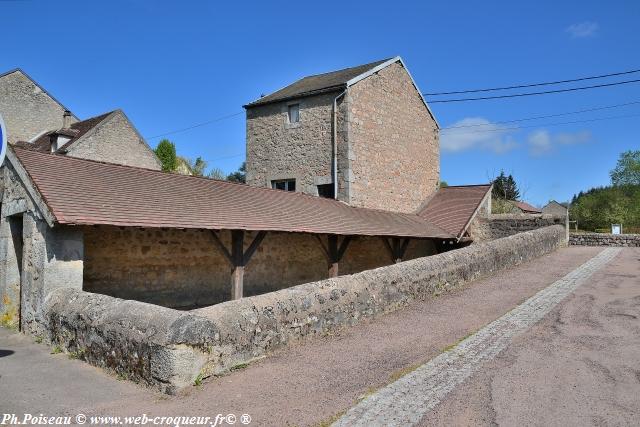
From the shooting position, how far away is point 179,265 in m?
9.70

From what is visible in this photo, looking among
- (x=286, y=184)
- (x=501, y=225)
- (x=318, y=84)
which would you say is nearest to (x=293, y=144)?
(x=286, y=184)

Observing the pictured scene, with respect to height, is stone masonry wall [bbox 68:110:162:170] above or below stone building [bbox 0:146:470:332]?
above

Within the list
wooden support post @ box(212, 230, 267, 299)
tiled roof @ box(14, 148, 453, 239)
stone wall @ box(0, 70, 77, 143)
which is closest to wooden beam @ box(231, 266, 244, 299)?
wooden support post @ box(212, 230, 267, 299)

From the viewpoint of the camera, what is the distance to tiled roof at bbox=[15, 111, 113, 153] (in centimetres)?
2270

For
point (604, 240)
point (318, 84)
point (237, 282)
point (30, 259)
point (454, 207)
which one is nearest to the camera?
point (30, 259)

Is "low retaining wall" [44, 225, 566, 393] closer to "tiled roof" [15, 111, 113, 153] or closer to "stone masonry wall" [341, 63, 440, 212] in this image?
"stone masonry wall" [341, 63, 440, 212]

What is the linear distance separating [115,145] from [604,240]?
23.4 m

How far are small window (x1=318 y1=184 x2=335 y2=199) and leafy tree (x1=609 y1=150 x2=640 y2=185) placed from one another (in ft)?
191

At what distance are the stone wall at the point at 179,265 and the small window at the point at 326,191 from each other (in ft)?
9.54

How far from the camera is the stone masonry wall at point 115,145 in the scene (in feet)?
73.3

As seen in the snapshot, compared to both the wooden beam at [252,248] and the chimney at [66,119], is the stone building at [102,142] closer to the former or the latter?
the chimney at [66,119]

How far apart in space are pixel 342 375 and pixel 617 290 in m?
6.86

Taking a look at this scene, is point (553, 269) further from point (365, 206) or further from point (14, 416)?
point (14, 416)

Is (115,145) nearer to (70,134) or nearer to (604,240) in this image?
(70,134)
